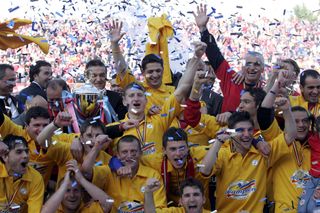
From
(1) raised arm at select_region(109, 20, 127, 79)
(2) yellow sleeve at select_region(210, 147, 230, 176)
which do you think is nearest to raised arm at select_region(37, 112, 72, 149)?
(2) yellow sleeve at select_region(210, 147, 230, 176)

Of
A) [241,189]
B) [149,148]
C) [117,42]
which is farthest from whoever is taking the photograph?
[117,42]

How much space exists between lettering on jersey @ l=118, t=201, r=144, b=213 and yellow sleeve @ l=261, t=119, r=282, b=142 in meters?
1.39

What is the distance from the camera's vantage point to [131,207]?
644 cm

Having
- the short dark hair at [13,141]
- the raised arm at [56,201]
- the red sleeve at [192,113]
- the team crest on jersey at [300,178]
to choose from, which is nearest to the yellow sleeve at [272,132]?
the team crest on jersey at [300,178]

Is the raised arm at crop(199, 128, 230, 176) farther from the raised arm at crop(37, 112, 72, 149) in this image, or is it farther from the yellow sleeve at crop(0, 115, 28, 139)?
the yellow sleeve at crop(0, 115, 28, 139)

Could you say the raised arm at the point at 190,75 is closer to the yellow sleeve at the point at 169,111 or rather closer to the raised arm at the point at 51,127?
the yellow sleeve at the point at 169,111

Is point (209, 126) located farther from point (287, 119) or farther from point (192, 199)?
point (192, 199)

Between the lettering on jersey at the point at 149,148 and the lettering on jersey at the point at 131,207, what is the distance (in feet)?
2.15

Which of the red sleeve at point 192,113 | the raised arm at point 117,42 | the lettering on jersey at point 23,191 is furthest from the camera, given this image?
the raised arm at point 117,42

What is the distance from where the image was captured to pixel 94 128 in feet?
21.6

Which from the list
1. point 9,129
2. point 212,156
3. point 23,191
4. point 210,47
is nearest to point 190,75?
point 212,156

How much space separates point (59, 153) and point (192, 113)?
1.30 m

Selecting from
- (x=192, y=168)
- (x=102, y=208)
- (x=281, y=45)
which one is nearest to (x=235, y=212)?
(x=192, y=168)

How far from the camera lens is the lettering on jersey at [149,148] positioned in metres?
6.95
